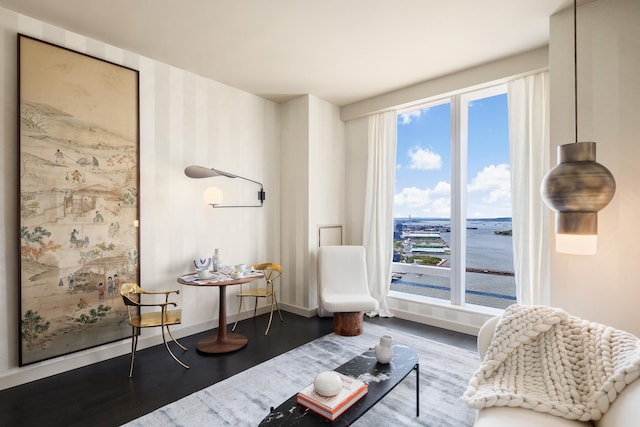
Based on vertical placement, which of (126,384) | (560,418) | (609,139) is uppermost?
(609,139)

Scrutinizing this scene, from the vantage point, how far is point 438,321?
3803mm

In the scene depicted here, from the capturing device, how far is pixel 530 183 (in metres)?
3.12

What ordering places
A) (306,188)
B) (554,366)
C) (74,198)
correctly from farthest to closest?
(306,188) < (74,198) < (554,366)

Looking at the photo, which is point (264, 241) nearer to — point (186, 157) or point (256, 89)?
point (186, 157)

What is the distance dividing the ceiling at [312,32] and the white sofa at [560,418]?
260 centimetres

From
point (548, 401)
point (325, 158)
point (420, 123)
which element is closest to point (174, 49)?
point (325, 158)

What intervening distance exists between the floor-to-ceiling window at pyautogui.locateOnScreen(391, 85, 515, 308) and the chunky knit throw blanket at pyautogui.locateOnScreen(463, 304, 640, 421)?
6.95ft

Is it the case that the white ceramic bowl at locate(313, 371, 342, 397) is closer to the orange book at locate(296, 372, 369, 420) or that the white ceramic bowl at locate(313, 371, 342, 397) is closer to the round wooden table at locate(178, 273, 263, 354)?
the orange book at locate(296, 372, 369, 420)

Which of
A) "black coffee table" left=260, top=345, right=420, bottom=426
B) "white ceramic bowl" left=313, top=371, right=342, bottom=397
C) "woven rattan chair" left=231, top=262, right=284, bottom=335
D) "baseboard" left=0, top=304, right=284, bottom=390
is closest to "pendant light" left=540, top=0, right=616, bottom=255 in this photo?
"black coffee table" left=260, top=345, right=420, bottom=426

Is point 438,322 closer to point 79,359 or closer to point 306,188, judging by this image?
point 306,188

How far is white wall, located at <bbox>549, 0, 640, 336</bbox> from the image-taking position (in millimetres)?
2158

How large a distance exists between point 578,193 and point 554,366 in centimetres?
86

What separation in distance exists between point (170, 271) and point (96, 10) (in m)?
2.42

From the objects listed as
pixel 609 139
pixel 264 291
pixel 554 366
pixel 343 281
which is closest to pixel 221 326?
pixel 264 291
